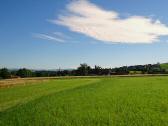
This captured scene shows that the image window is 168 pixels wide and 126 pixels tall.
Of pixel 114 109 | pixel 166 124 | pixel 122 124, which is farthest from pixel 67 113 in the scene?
pixel 166 124

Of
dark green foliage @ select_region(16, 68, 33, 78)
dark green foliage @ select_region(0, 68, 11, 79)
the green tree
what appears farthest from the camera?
the green tree

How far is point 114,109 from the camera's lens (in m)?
21.5

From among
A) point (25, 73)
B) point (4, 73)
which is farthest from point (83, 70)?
point (4, 73)

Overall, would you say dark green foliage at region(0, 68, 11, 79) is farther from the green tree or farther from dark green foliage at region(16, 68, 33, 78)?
the green tree

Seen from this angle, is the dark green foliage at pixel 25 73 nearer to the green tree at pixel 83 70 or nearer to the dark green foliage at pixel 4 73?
the dark green foliage at pixel 4 73

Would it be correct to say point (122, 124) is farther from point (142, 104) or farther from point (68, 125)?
point (142, 104)

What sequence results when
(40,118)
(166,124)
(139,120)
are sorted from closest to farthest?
(166,124) → (139,120) → (40,118)

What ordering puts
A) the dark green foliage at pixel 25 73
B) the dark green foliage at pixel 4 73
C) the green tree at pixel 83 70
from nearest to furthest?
1. the dark green foliage at pixel 4 73
2. the dark green foliage at pixel 25 73
3. the green tree at pixel 83 70

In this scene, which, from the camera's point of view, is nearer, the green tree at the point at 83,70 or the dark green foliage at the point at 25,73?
the dark green foliage at the point at 25,73

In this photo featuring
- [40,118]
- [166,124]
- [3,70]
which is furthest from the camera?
[3,70]

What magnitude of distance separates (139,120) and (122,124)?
1.31 metres

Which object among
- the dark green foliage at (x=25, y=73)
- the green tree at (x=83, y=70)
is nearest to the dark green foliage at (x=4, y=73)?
the dark green foliage at (x=25, y=73)

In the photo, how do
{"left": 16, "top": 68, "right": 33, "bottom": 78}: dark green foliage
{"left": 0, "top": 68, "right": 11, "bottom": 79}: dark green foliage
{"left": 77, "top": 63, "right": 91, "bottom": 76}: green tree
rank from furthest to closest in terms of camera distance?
{"left": 77, "top": 63, "right": 91, "bottom": 76}: green tree < {"left": 16, "top": 68, "right": 33, "bottom": 78}: dark green foliage < {"left": 0, "top": 68, "right": 11, "bottom": 79}: dark green foliage

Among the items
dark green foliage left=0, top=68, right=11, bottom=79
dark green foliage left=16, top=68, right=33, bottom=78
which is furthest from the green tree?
dark green foliage left=0, top=68, right=11, bottom=79
